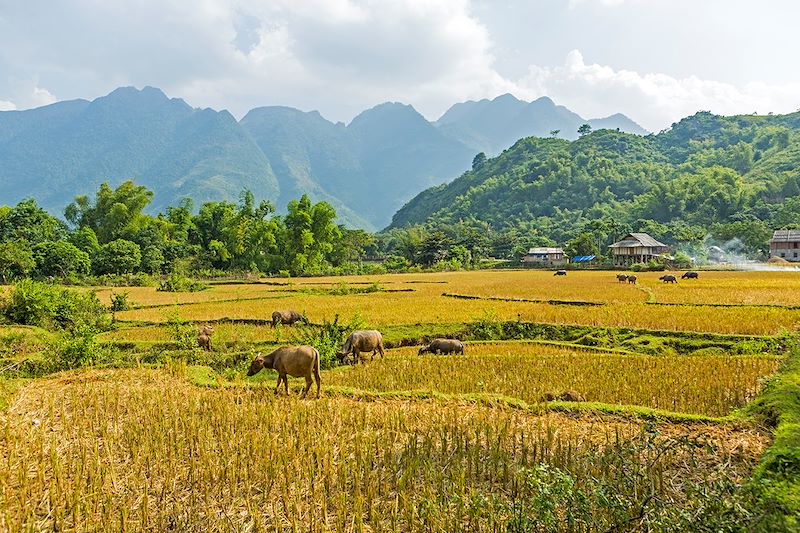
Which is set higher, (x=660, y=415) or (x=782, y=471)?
(x=782, y=471)

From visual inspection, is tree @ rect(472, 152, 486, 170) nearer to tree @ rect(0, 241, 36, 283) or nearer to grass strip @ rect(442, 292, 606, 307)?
tree @ rect(0, 241, 36, 283)

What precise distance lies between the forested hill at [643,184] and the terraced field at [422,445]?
73990 mm

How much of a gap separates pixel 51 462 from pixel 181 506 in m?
2.13

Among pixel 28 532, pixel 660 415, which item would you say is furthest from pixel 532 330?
pixel 28 532

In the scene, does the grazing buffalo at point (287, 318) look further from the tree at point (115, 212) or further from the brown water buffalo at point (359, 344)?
the tree at point (115, 212)

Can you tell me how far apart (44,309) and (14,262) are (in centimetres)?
2893

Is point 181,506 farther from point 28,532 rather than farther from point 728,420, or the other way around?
point 728,420

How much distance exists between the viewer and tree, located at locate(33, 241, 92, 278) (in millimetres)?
44312

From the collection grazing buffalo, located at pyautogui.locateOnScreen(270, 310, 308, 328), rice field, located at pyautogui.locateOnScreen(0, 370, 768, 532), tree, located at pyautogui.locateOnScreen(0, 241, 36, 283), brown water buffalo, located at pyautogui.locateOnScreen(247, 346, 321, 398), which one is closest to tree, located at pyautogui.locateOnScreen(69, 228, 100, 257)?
tree, located at pyautogui.locateOnScreen(0, 241, 36, 283)

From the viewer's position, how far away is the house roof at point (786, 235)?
61.2m

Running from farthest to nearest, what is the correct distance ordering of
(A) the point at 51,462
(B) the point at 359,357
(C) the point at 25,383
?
1. (B) the point at 359,357
2. (C) the point at 25,383
3. (A) the point at 51,462

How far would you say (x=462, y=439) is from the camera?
6344mm

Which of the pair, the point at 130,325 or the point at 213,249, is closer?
the point at 130,325

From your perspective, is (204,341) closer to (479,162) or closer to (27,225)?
(27,225)
